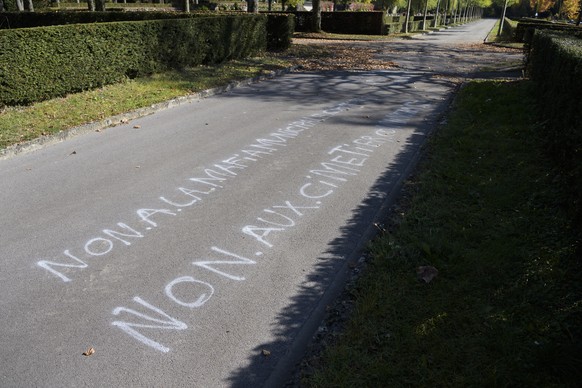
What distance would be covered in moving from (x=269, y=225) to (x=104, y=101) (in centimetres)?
701

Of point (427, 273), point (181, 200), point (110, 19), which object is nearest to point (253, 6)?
point (110, 19)

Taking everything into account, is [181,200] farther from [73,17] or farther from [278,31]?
[73,17]

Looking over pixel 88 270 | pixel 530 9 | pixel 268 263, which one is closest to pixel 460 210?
pixel 268 263

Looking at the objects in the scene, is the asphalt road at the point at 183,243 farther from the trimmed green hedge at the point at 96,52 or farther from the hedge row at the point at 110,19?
the hedge row at the point at 110,19

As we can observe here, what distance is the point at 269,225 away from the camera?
553cm

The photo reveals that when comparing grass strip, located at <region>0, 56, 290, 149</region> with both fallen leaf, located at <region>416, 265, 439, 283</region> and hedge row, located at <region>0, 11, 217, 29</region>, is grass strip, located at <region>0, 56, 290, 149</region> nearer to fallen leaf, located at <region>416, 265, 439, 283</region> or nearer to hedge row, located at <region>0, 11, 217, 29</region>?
hedge row, located at <region>0, 11, 217, 29</region>

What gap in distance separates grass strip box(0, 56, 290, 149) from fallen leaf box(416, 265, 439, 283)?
23.2ft

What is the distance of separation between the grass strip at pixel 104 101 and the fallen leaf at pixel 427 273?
707 cm

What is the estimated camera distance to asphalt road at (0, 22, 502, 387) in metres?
3.49

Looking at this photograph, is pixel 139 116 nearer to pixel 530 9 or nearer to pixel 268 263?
pixel 268 263

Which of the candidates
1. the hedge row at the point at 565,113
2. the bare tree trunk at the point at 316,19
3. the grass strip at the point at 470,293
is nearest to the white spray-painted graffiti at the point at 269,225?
the grass strip at the point at 470,293

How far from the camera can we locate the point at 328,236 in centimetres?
532

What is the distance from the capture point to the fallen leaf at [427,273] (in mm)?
4215

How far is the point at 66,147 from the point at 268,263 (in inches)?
215
